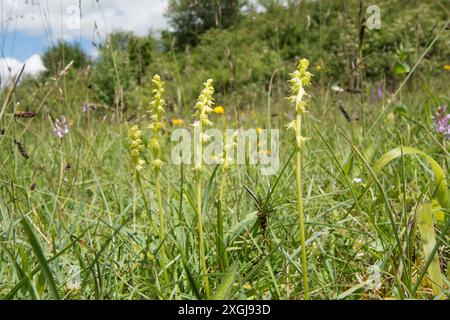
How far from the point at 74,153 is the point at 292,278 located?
1516 millimetres

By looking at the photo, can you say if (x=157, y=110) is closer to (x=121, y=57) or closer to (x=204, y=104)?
(x=204, y=104)

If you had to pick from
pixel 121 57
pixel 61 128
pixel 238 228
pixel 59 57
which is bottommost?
pixel 238 228

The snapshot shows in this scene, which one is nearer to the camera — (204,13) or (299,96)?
(299,96)

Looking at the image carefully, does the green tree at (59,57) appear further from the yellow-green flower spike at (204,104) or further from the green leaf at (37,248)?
the green leaf at (37,248)

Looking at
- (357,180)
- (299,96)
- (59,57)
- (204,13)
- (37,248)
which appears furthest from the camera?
(204,13)

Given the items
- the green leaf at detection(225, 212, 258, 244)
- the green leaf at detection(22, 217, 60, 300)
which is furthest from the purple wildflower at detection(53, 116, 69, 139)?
the green leaf at detection(22, 217, 60, 300)

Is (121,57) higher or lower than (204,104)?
higher

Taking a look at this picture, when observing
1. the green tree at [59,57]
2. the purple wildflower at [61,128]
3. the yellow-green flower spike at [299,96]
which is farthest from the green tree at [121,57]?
the yellow-green flower spike at [299,96]

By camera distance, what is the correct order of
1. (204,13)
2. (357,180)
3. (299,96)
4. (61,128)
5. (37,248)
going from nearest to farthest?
1. (37,248)
2. (299,96)
3. (357,180)
4. (61,128)
5. (204,13)

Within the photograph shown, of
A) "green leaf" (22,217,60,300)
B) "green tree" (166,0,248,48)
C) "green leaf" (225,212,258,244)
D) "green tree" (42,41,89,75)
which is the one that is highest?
"green tree" (166,0,248,48)

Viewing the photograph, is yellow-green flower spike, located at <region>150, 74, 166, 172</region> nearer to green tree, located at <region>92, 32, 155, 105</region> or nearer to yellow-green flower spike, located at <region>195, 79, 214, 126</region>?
yellow-green flower spike, located at <region>195, 79, 214, 126</region>

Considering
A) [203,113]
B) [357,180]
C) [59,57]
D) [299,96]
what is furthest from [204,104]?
[59,57]
